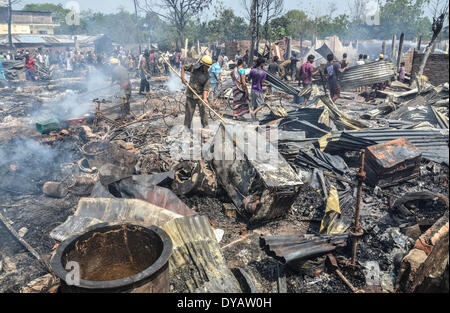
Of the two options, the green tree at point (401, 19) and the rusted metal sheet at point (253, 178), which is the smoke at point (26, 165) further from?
the green tree at point (401, 19)

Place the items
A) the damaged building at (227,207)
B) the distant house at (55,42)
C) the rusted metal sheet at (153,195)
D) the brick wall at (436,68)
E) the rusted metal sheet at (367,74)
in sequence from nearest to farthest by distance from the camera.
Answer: the damaged building at (227,207) → the rusted metal sheet at (153,195) → the rusted metal sheet at (367,74) → the brick wall at (436,68) → the distant house at (55,42)

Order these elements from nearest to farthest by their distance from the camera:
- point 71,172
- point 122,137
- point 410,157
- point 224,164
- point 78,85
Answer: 1. point 224,164
2. point 410,157
3. point 71,172
4. point 122,137
5. point 78,85

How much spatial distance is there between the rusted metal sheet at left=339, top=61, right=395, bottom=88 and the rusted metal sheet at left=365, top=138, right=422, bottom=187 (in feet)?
22.4

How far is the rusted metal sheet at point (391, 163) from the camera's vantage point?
558cm

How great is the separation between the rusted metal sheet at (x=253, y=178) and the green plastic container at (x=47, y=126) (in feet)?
15.9

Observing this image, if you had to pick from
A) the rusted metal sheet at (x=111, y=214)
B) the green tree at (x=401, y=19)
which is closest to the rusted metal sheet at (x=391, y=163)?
the rusted metal sheet at (x=111, y=214)

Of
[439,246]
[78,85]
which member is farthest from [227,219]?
[78,85]

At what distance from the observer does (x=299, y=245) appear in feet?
11.9

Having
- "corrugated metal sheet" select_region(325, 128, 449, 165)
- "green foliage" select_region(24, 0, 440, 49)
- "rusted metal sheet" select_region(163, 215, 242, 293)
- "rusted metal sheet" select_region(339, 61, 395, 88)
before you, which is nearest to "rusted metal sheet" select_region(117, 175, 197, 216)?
"rusted metal sheet" select_region(163, 215, 242, 293)

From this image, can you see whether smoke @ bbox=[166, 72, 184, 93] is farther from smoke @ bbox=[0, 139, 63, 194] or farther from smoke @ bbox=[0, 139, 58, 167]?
smoke @ bbox=[0, 139, 63, 194]

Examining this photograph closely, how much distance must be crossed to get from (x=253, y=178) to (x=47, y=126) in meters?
5.89
